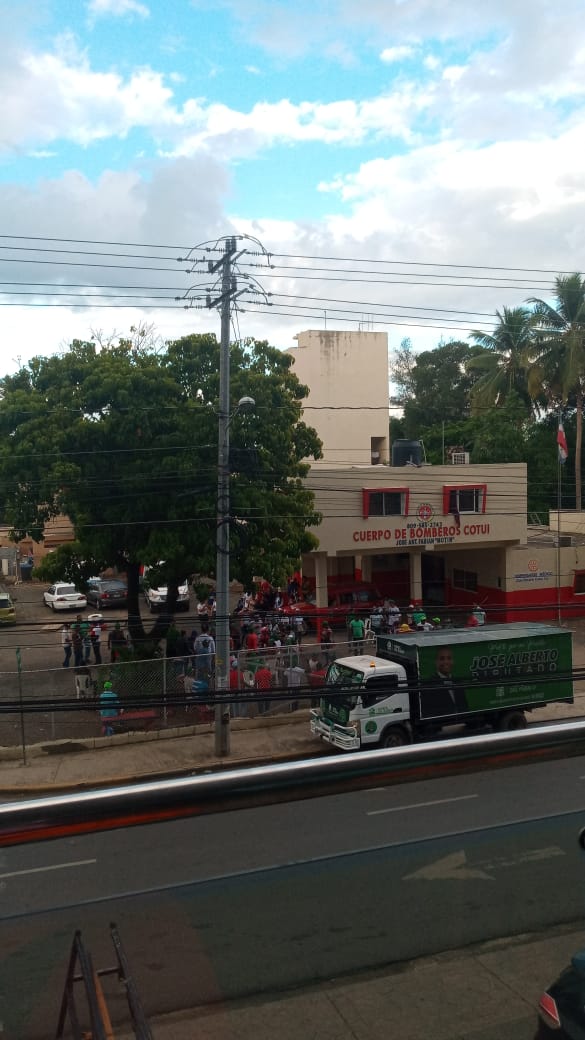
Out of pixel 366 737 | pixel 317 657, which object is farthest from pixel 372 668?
pixel 317 657

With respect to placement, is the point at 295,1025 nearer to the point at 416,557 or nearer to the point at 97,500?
the point at 97,500

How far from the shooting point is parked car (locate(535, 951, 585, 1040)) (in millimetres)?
1669

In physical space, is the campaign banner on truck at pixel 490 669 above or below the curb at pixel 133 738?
above

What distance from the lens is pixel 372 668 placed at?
1583 cm

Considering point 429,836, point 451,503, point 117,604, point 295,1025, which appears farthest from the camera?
point 117,604

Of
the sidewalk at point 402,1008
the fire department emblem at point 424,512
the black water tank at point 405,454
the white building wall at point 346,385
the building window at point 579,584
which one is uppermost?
the white building wall at point 346,385

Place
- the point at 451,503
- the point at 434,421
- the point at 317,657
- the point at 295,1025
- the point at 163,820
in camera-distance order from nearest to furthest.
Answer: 1. the point at 163,820
2. the point at 295,1025
3. the point at 317,657
4. the point at 451,503
5. the point at 434,421

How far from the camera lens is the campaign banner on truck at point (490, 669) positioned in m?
16.2

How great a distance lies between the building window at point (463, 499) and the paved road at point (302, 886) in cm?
2804

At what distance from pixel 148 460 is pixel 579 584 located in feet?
61.6

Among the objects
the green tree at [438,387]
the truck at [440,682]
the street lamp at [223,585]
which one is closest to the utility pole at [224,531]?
the street lamp at [223,585]

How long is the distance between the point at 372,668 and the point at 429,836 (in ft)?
46.2

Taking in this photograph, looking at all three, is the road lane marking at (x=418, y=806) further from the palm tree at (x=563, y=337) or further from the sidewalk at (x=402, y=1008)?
the palm tree at (x=563, y=337)

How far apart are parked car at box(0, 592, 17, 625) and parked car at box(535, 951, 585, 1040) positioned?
32.4 meters
